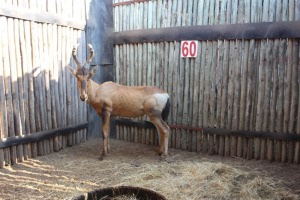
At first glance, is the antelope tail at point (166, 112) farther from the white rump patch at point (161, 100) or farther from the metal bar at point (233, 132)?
the metal bar at point (233, 132)

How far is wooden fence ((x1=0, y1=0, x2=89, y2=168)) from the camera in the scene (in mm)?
5699

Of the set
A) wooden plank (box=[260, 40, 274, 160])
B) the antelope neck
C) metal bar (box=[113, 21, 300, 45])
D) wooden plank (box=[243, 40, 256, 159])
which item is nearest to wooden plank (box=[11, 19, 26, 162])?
the antelope neck

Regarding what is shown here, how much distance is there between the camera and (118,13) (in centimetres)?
769

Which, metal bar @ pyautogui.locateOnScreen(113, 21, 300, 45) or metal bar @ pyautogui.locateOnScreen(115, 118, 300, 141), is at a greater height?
metal bar @ pyautogui.locateOnScreen(113, 21, 300, 45)

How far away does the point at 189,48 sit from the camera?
6699 millimetres

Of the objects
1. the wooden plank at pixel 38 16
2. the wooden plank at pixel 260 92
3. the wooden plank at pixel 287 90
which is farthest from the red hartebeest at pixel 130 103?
the wooden plank at pixel 287 90

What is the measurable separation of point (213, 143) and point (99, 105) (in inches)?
116

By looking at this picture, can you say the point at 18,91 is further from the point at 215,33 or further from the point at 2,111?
the point at 215,33

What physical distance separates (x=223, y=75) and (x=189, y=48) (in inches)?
41.9

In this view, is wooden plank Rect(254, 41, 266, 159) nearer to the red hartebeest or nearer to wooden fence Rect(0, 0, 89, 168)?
the red hartebeest

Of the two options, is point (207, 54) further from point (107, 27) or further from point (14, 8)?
point (14, 8)

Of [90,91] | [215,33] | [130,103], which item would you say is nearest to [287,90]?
[215,33]

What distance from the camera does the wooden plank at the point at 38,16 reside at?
5613 millimetres

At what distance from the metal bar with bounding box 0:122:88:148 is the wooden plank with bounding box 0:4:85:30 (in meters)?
2.58
